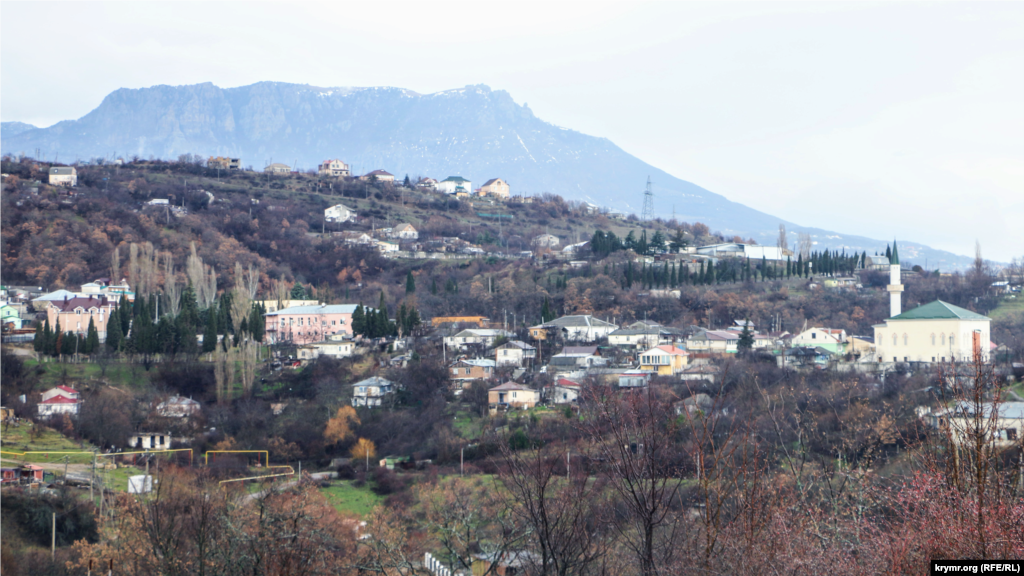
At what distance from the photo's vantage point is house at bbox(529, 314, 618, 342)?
3444cm

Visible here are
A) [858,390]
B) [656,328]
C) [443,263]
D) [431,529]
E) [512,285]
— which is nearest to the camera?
[431,529]

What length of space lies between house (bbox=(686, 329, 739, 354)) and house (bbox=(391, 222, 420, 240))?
29.8 m

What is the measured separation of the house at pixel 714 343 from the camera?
103ft

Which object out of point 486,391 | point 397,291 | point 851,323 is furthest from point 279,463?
point 851,323

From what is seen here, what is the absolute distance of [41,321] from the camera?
34188 millimetres

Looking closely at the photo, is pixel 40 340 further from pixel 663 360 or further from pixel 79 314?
pixel 663 360

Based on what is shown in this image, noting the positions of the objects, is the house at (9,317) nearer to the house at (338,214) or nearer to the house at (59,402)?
the house at (59,402)

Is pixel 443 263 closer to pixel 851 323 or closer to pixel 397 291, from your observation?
pixel 397 291

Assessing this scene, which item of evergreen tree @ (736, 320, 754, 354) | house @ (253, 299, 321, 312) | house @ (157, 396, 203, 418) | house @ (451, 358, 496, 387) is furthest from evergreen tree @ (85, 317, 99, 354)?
evergreen tree @ (736, 320, 754, 354)

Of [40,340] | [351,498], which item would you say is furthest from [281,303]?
[351,498]

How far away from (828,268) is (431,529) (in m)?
34.4

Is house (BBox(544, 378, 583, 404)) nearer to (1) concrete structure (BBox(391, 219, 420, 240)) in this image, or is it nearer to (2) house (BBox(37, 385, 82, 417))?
(2) house (BBox(37, 385, 82, 417))

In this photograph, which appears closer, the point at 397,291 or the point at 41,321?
the point at 41,321

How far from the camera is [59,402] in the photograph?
84.5ft
